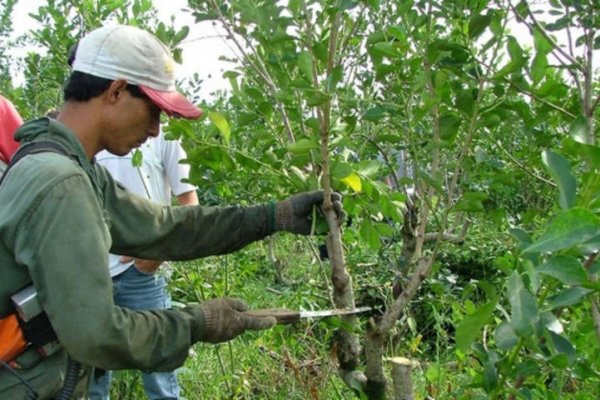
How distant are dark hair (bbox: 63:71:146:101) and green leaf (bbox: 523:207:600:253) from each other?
1134mm

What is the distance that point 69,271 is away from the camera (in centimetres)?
151

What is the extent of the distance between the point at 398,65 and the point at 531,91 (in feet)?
1.05

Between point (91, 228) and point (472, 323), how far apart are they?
0.86 meters

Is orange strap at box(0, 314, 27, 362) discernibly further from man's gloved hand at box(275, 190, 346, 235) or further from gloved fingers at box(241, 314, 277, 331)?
man's gloved hand at box(275, 190, 346, 235)

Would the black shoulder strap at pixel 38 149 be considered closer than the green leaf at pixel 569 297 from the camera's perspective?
No

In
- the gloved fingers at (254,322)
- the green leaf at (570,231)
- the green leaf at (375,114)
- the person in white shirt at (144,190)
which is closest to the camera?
the green leaf at (570,231)

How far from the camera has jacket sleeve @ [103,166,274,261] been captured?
2.20 metres

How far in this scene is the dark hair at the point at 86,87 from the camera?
179 centimetres

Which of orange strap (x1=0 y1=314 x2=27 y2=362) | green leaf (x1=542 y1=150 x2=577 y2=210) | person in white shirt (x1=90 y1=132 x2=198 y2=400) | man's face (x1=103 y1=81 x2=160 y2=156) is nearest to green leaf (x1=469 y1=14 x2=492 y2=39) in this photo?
green leaf (x1=542 y1=150 x2=577 y2=210)

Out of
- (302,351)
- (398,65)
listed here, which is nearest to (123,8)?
(398,65)

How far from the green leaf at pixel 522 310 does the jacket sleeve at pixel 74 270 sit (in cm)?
89

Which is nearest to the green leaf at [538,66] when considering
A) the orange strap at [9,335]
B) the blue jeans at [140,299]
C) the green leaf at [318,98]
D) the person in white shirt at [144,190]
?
the green leaf at [318,98]

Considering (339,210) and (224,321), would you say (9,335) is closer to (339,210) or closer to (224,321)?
(224,321)

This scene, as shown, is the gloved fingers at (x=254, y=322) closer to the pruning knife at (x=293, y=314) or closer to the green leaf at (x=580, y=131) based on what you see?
the pruning knife at (x=293, y=314)
